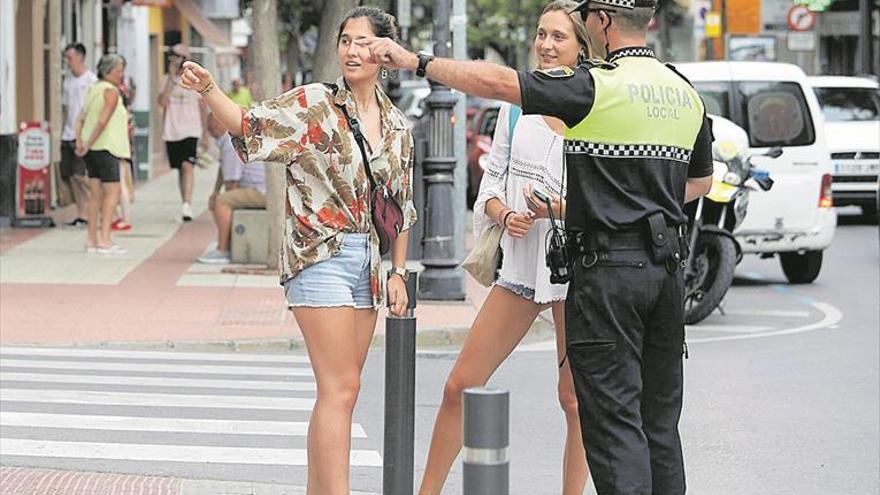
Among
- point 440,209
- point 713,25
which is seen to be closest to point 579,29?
point 440,209

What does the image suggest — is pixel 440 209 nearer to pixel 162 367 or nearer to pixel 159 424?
pixel 162 367

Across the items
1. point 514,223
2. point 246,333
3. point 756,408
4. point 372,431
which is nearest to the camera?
point 514,223

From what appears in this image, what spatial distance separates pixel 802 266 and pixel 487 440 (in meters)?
12.8

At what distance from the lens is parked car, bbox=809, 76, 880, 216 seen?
22.3m

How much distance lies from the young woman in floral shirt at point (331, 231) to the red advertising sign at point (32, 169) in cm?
1469

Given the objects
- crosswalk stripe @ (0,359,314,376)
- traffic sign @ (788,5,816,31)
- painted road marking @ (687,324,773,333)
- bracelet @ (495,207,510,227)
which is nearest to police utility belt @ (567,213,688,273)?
bracelet @ (495,207,510,227)

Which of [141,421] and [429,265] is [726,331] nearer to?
[429,265]

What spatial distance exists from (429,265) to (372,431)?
512 cm

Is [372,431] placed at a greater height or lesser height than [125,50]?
lesser

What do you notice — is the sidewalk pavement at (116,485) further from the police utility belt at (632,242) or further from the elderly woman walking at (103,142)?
the elderly woman walking at (103,142)

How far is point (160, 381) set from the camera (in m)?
10.6

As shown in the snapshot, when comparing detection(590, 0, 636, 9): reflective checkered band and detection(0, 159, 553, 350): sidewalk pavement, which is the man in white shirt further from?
detection(590, 0, 636, 9): reflective checkered band

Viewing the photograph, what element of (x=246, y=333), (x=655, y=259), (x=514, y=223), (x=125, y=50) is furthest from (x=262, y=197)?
(x=125, y=50)

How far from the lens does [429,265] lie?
46.3ft
